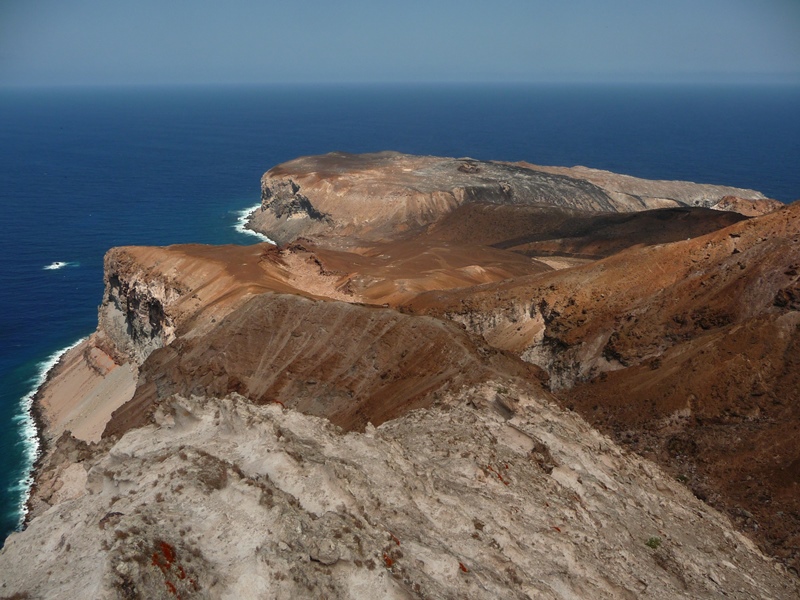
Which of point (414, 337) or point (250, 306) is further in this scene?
point (250, 306)

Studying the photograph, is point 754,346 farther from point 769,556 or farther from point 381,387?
point 381,387

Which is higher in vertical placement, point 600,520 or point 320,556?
point 320,556

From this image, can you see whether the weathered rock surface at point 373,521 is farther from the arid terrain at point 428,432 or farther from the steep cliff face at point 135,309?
the steep cliff face at point 135,309

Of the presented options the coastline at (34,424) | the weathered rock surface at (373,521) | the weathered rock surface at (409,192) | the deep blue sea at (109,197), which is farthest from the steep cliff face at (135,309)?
the weathered rock surface at (409,192)

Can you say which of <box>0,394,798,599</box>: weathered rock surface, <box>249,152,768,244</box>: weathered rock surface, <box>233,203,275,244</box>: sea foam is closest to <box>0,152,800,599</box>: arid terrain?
<box>0,394,798,599</box>: weathered rock surface

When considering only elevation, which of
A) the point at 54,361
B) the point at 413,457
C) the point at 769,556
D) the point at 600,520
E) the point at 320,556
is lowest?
the point at 54,361

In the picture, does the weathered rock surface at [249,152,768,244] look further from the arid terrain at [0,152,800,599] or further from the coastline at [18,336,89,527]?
the arid terrain at [0,152,800,599]

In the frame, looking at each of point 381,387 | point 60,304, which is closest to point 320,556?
point 381,387
